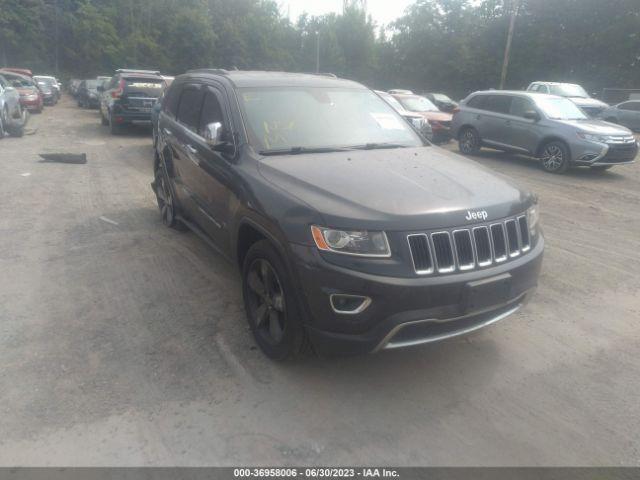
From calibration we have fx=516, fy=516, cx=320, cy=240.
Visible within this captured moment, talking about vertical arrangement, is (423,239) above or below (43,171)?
above

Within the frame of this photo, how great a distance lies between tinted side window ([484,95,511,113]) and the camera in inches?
499

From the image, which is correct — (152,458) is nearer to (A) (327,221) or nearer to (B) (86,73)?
(A) (327,221)

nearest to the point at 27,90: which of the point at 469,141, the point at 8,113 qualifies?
the point at 8,113

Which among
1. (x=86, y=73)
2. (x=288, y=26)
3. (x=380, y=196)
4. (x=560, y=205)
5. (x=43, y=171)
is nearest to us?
(x=380, y=196)

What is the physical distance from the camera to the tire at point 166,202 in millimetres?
6023

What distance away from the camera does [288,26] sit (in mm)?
59312

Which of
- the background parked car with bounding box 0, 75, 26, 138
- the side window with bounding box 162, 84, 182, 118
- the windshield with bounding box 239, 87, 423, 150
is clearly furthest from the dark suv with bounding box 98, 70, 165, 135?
the windshield with bounding box 239, 87, 423, 150

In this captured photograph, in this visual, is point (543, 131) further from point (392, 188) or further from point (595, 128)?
point (392, 188)

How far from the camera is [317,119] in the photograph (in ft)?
14.2

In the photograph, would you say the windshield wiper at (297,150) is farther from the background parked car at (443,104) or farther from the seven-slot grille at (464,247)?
the background parked car at (443,104)

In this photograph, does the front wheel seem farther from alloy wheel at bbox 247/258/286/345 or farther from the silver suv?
alloy wheel at bbox 247/258/286/345

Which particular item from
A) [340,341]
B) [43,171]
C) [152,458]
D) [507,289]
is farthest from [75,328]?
[43,171]

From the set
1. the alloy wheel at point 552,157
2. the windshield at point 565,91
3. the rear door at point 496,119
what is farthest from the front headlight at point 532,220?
the windshield at point 565,91

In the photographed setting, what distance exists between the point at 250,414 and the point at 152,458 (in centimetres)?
59
